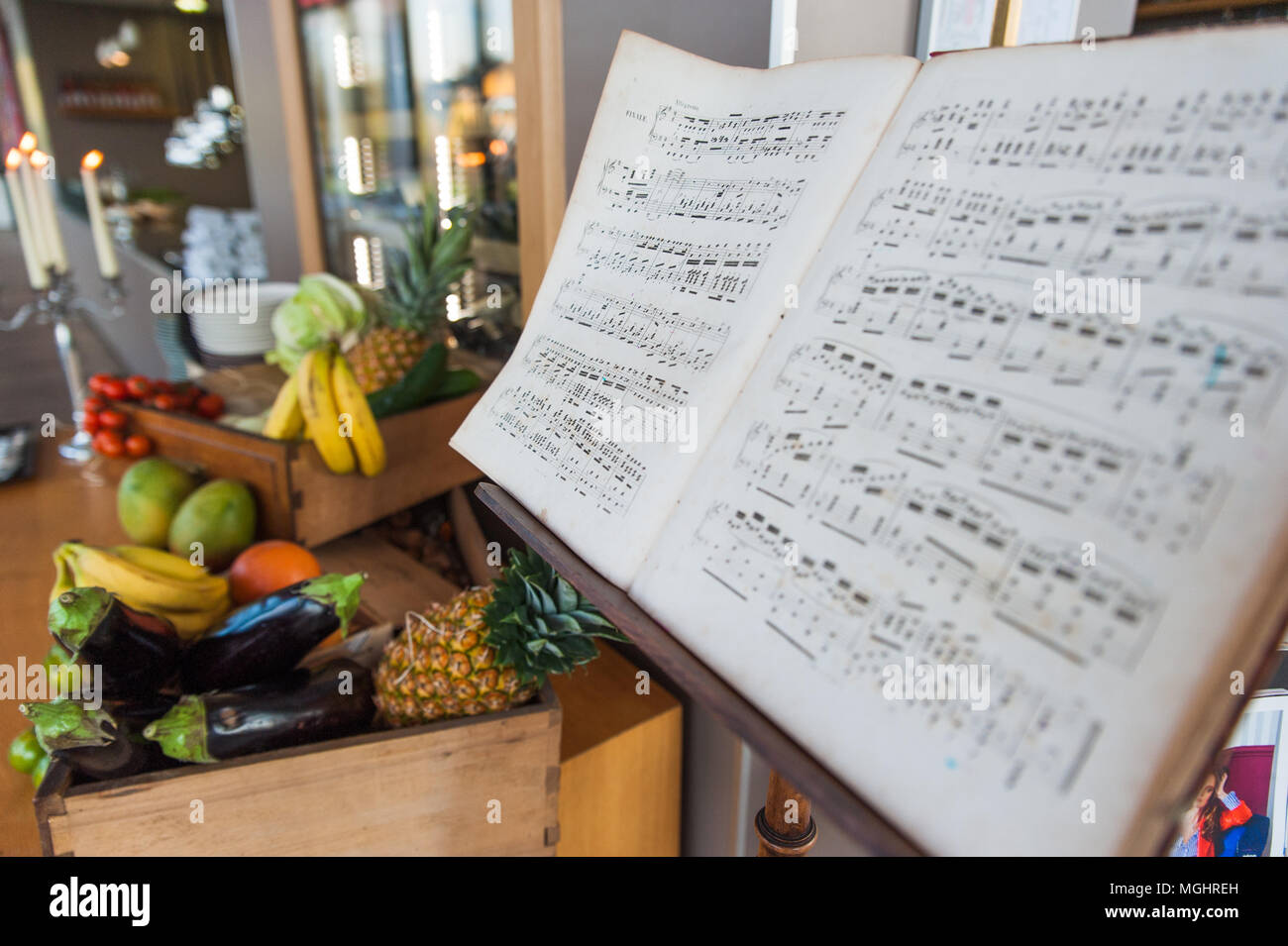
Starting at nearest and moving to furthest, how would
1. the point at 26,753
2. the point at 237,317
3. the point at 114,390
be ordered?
1. the point at 26,753
2. the point at 114,390
3. the point at 237,317

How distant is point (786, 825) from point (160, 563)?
0.99m

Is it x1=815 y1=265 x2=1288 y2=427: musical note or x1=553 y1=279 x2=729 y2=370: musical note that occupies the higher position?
x1=815 y1=265 x2=1288 y2=427: musical note

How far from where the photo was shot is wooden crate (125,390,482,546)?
133cm

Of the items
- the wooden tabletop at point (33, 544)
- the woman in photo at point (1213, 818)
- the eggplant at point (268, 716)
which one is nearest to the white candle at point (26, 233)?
the wooden tabletop at point (33, 544)

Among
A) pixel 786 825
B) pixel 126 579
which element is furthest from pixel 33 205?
pixel 786 825

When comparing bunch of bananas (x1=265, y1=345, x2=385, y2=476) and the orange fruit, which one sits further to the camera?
bunch of bananas (x1=265, y1=345, x2=385, y2=476)

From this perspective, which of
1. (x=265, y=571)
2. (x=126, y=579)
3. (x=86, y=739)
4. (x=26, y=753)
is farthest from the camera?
(x=265, y=571)

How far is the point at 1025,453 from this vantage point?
40 cm

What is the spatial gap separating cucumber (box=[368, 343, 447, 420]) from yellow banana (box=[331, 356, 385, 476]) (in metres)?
0.08

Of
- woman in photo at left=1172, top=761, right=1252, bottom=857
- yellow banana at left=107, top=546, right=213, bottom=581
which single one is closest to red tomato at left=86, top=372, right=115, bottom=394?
yellow banana at left=107, top=546, right=213, bottom=581

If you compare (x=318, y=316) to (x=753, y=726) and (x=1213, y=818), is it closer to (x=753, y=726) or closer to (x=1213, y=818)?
(x=753, y=726)

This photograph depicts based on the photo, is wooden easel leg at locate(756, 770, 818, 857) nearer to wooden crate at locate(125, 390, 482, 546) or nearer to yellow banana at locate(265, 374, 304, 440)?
wooden crate at locate(125, 390, 482, 546)

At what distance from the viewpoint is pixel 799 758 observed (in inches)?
16.5

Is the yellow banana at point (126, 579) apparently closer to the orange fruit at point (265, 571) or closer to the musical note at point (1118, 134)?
the orange fruit at point (265, 571)
